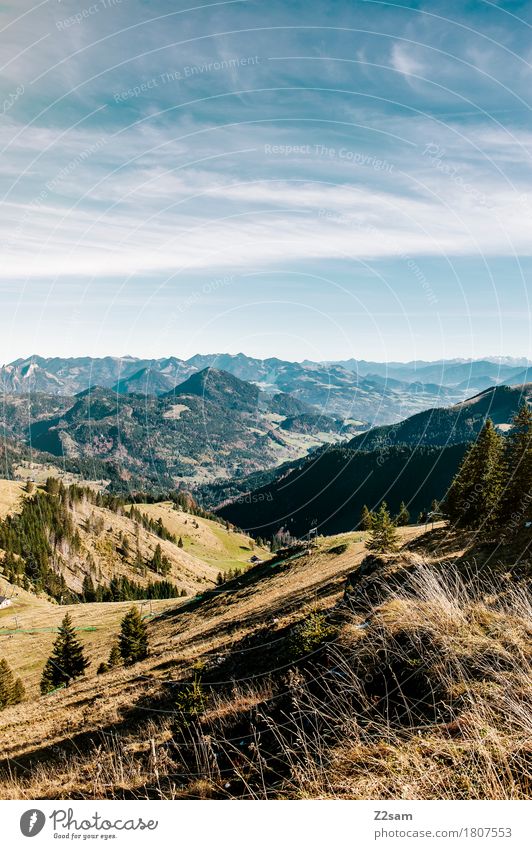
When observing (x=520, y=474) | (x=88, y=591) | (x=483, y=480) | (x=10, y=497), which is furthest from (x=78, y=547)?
(x=520, y=474)

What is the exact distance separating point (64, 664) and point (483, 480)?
52.3m

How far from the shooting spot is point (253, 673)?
16656 millimetres

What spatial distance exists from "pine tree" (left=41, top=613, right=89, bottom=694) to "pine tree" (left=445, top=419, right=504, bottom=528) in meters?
47.8

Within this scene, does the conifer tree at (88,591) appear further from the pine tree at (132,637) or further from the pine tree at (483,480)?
the pine tree at (483,480)

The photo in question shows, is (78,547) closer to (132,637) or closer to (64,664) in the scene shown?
(64,664)

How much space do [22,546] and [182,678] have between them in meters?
142

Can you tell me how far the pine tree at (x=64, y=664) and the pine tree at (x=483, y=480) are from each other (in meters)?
47.8

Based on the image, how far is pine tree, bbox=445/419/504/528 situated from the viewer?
42.1m

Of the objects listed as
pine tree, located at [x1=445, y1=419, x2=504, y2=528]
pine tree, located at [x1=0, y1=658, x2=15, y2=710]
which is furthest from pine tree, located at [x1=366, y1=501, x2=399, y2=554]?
pine tree, located at [x1=0, y1=658, x2=15, y2=710]
